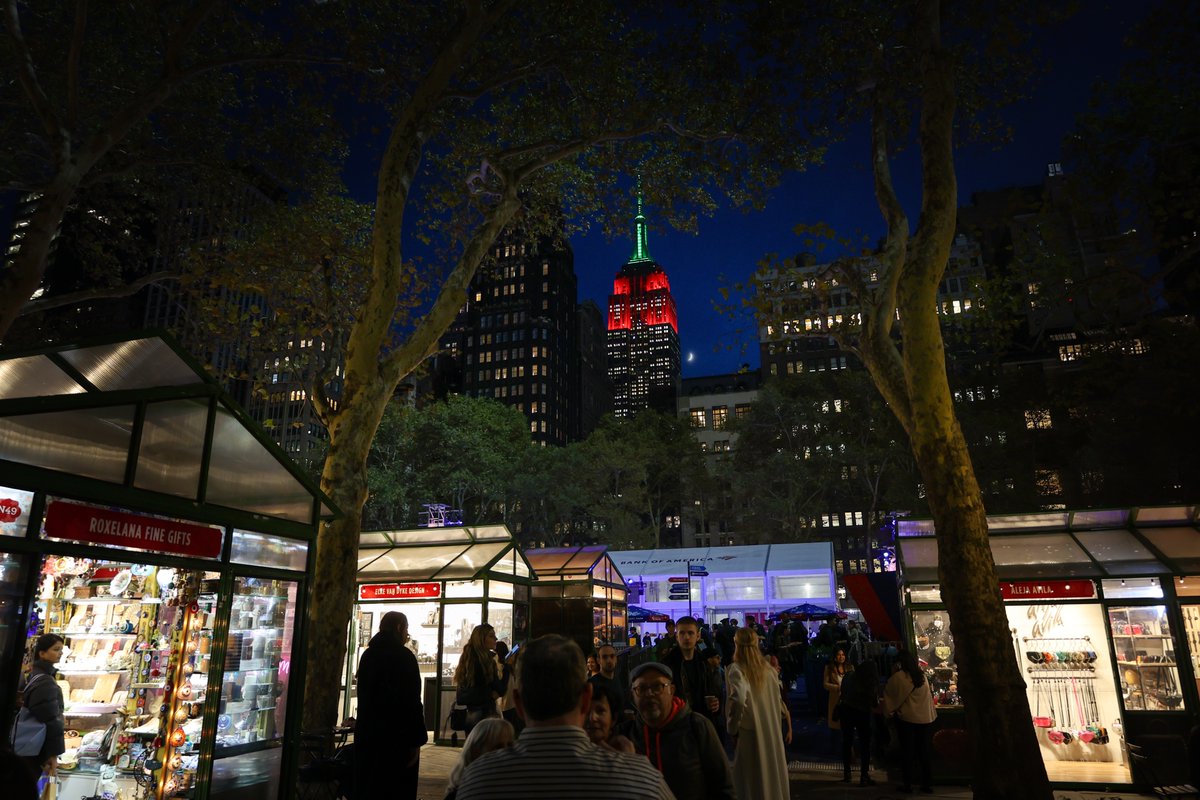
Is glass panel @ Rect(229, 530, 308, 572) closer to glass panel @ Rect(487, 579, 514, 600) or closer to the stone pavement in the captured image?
the stone pavement

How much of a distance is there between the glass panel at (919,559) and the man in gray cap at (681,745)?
706cm

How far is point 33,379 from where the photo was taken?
4.80 meters

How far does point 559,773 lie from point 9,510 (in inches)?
162

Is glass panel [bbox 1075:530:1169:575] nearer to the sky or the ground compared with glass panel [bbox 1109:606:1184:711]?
nearer to the sky

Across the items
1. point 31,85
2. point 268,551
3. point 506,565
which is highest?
point 31,85

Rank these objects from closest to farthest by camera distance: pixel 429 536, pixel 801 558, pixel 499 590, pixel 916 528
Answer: pixel 916 528 → pixel 499 590 → pixel 429 536 → pixel 801 558

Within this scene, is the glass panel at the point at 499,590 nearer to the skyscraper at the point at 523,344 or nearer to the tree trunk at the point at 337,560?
the tree trunk at the point at 337,560

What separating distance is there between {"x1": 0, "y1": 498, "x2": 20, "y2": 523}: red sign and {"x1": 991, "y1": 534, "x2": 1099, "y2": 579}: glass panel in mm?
9431

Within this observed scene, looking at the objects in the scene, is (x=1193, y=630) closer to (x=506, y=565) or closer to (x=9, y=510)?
(x=506, y=565)

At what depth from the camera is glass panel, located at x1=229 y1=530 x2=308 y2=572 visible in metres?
6.10

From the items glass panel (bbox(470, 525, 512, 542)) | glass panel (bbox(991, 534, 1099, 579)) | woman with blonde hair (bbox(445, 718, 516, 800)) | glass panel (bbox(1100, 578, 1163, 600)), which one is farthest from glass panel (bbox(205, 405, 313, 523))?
glass panel (bbox(1100, 578, 1163, 600))

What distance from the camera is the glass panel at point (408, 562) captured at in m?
13.4

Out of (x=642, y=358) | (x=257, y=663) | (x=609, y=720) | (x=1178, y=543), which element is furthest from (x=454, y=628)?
(x=642, y=358)

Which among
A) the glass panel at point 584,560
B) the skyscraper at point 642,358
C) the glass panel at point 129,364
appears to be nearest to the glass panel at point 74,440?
the glass panel at point 129,364
